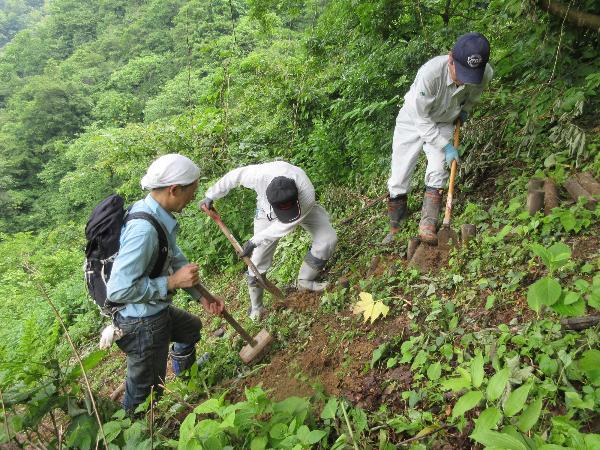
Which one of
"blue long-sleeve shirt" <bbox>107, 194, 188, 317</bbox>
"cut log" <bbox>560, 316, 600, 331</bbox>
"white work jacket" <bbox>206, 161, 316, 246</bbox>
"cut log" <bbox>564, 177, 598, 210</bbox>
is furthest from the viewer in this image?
"white work jacket" <bbox>206, 161, 316, 246</bbox>

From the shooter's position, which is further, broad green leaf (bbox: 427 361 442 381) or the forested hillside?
broad green leaf (bbox: 427 361 442 381)

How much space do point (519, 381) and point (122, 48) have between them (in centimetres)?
5922

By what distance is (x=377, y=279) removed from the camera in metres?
4.30

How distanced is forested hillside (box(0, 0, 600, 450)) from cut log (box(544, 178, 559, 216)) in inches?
5.1

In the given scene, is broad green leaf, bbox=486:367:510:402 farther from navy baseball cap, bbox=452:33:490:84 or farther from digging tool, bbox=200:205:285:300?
digging tool, bbox=200:205:285:300

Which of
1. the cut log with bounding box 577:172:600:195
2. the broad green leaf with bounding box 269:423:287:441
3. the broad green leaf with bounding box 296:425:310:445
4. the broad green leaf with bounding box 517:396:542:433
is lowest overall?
the cut log with bounding box 577:172:600:195

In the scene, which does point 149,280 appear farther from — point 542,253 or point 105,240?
point 542,253

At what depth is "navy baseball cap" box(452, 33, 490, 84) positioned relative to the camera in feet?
12.5

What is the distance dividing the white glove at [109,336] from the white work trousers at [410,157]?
3077mm

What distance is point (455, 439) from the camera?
94.7 inches

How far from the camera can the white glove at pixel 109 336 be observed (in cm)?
305

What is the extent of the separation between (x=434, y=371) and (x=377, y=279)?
63.1 inches

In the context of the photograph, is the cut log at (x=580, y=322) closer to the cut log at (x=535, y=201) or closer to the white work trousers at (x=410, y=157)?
the cut log at (x=535, y=201)

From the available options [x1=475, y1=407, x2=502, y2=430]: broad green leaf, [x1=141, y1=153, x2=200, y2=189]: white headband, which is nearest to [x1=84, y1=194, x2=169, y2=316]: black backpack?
[x1=141, y1=153, x2=200, y2=189]: white headband
